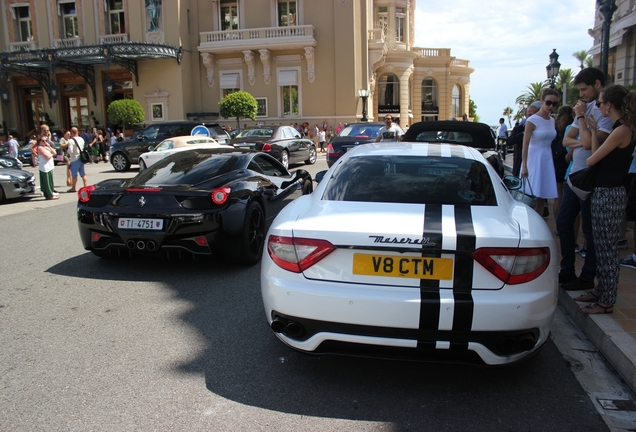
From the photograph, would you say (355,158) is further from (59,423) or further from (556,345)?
(59,423)

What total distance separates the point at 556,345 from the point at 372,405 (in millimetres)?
1679

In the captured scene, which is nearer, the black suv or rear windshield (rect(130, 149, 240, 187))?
rear windshield (rect(130, 149, 240, 187))

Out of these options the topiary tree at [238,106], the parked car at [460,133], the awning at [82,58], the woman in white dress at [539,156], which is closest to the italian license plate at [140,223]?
the woman in white dress at [539,156]

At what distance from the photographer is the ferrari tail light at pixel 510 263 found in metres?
2.82

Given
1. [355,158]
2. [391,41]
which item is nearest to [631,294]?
[355,158]

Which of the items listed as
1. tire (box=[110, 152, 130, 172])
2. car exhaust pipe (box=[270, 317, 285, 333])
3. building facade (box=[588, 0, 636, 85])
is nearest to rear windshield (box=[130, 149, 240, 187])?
car exhaust pipe (box=[270, 317, 285, 333])

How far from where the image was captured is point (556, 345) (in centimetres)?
376

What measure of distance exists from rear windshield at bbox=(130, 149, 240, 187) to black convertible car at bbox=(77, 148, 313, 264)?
0.4 inches

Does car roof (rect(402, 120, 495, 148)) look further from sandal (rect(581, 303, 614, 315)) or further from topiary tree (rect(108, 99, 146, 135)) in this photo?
topiary tree (rect(108, 99, 146, 135))

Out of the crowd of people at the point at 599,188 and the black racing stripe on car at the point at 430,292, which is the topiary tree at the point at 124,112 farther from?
the black racing stripe on car at the point at 430,292

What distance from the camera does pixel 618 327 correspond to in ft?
12.1

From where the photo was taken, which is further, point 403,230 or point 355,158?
point 355,158

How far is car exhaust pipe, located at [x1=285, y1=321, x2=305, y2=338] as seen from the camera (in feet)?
9.80

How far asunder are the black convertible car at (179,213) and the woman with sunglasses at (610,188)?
3327mm
